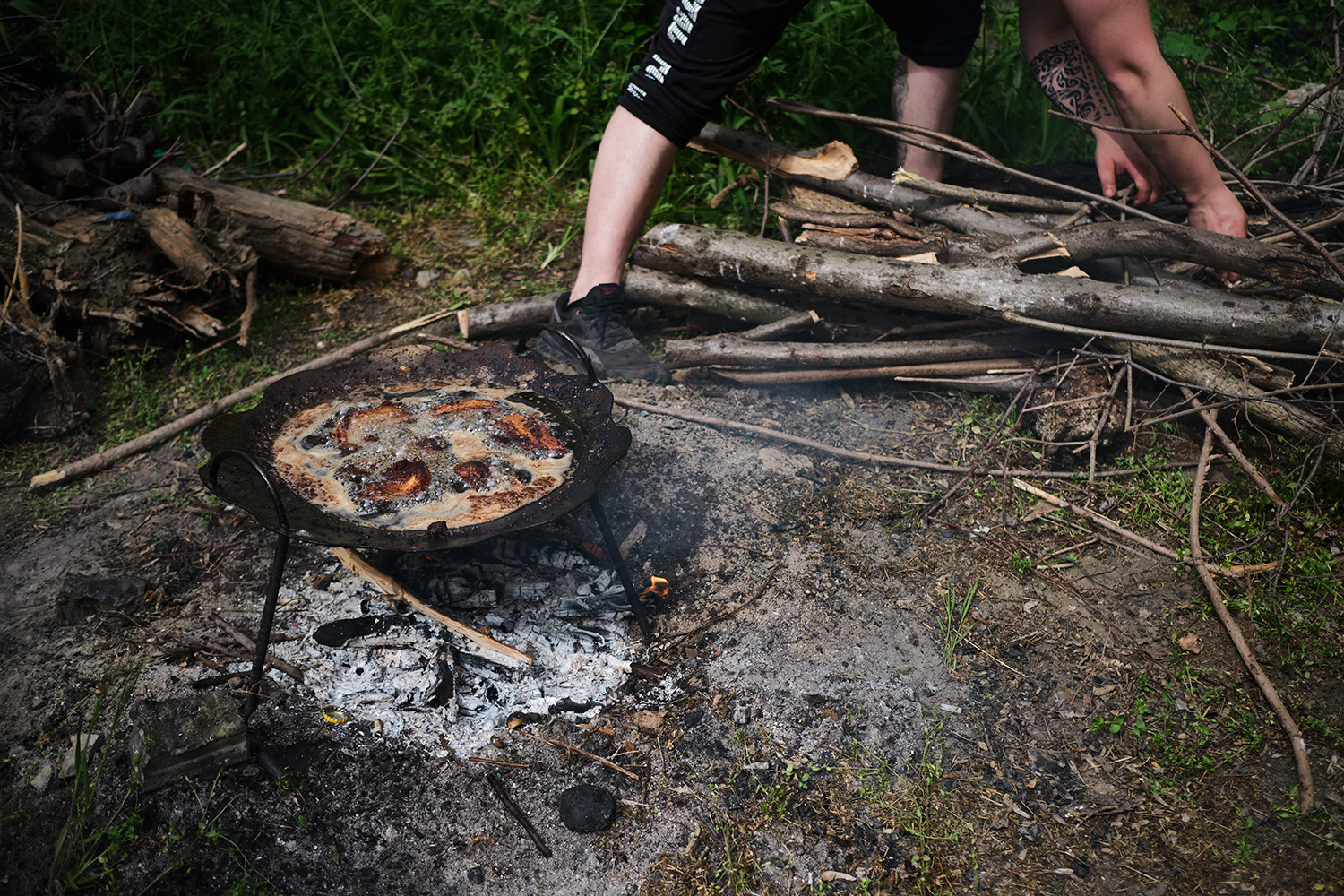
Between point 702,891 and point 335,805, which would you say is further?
point 335,805

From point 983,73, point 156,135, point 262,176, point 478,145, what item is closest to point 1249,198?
point 983,73

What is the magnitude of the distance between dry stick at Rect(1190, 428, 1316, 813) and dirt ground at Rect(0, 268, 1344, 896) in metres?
0.04

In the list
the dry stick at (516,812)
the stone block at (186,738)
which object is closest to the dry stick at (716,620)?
the dry stick at (516,812)

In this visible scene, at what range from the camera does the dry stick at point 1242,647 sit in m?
2.09

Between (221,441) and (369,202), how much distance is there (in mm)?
3232

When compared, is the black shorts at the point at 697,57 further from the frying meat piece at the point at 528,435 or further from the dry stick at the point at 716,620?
the dry stick at the point at 716,620

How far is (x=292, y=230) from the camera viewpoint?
4.28 m

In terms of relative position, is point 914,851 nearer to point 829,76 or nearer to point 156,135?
point 829,76

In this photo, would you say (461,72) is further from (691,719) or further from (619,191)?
(691,719)

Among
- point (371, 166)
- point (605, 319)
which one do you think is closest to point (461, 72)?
point (371, 166)

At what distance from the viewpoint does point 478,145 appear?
17.2 ft

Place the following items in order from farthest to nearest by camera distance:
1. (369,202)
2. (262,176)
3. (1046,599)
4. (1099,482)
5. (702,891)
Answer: (369,202) → (262,176) → (1099,482) → (1046,599) → (702,891)

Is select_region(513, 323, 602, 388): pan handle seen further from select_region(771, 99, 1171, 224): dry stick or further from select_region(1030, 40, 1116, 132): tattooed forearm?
select_region(1030, 40, 1116, 132): tattooed forearm

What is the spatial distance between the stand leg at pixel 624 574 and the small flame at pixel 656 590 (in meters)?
0.06
